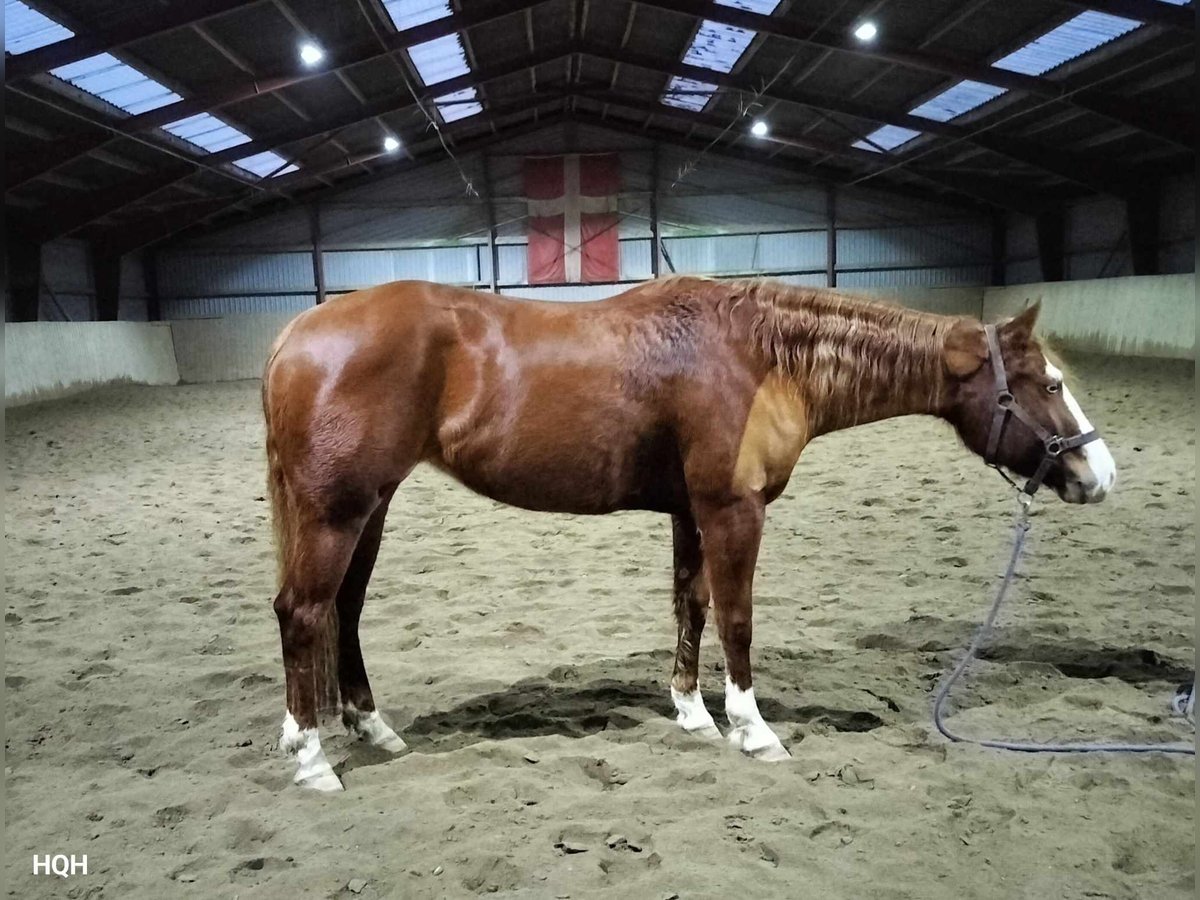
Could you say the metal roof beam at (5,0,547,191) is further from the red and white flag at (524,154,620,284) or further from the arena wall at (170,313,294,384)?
A: the red and white flag at (524,154,620,284)

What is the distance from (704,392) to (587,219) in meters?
17.1

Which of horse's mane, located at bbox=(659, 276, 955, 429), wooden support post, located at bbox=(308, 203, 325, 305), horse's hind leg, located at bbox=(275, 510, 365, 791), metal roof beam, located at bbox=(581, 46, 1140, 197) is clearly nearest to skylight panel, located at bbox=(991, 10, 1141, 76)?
metal roof beam, located at bbox=(581, 46, 1140, 197)

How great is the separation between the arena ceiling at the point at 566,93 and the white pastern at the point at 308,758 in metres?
8.30

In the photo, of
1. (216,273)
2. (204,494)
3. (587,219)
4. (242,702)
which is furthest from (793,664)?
(216,273)

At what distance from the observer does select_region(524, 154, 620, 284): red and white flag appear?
18859mm

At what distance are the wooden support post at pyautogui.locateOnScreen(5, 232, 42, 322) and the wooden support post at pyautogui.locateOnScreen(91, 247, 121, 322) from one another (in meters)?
3.01

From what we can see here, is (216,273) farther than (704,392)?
Yes

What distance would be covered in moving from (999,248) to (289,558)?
20.3 m

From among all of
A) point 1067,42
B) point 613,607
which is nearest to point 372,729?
point 613,607

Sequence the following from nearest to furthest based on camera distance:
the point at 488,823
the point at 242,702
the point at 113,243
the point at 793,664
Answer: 1. the point at 488,823
2. the point at 242,702
3. the point at 793,664
4. the point at 113,243

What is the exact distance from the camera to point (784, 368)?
278 centimetres

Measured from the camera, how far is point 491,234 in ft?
62.9

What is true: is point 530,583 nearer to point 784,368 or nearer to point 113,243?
point 784,368

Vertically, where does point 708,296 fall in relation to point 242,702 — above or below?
above
